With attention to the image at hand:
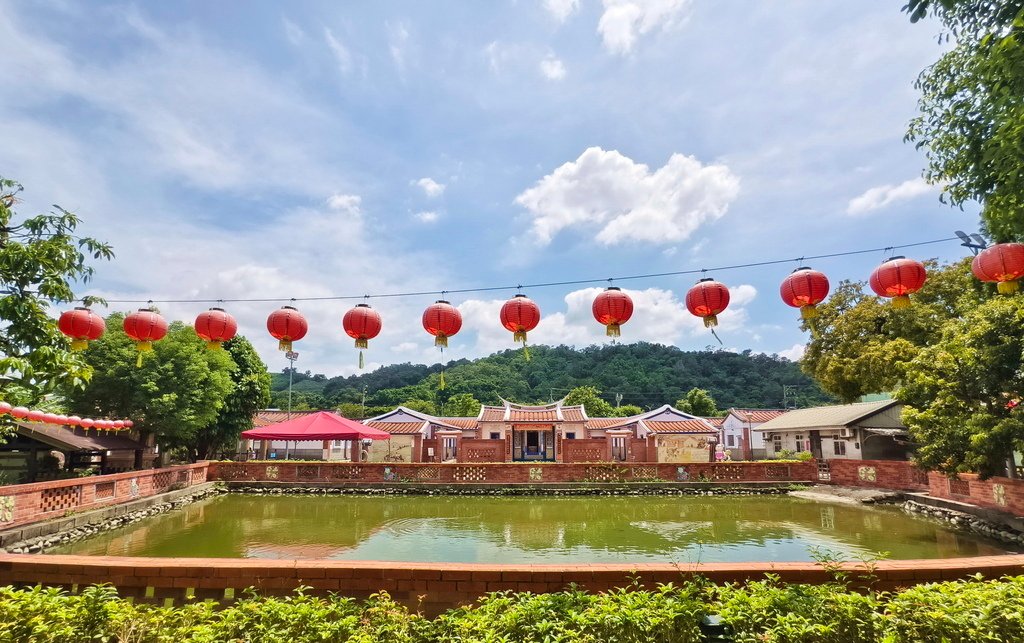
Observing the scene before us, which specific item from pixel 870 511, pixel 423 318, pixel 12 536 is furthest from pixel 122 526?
pixel 870 511

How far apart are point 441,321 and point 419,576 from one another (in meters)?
3.39

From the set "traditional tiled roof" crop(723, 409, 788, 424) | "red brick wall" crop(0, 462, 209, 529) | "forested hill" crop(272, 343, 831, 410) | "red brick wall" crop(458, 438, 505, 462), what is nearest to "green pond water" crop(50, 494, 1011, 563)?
"red brick wall" crop(0, 462, 209, 529)

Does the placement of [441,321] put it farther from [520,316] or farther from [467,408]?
[467,408]

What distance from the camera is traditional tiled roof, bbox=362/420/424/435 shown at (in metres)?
24.7

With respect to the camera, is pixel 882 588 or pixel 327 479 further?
pixel 327 479

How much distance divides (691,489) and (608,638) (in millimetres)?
14560

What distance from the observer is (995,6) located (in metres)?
4.81

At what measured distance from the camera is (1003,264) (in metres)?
4.95

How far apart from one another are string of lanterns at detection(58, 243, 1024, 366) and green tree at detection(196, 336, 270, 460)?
1309 centimetres

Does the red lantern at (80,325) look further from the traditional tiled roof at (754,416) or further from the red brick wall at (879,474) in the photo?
the traditional tiled roof at (754,416)

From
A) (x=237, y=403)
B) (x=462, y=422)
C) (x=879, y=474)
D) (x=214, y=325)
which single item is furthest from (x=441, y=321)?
(x=462, y=422)

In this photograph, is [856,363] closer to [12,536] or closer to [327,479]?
[327,479]

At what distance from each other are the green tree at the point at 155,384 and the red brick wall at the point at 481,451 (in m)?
7.76

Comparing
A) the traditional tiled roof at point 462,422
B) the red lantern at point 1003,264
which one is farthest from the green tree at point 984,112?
the traditional tiled roof at point 462,422
